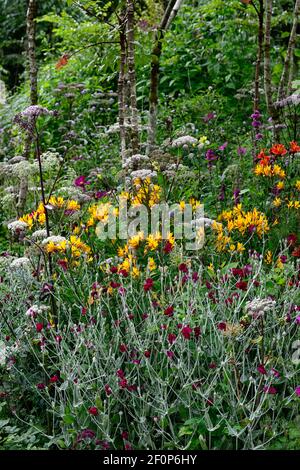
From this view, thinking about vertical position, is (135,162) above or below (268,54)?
below

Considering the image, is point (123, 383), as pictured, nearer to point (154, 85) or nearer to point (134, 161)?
point (134, 161)

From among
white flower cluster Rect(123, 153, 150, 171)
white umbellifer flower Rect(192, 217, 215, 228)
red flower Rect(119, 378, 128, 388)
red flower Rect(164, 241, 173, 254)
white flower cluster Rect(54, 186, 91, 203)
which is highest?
white flower cluster Rect(123, 153, 150, 171)

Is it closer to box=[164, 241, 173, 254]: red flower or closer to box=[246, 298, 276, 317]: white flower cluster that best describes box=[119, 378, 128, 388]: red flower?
box=[246, 298, 276, 317]: white flower cluster

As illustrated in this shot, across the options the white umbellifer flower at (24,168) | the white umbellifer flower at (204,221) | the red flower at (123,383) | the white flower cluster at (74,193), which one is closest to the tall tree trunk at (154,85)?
the white flower cluster at (74,193)

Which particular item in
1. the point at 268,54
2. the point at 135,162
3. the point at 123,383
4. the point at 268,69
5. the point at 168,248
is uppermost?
the point at 268,54

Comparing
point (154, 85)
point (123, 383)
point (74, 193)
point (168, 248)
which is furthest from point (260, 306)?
point (154, 85)

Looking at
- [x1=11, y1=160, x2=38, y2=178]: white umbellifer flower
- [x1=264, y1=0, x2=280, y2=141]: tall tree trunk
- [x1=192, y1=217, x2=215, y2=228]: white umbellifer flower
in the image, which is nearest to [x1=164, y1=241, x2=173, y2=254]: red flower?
[x1=192, y1=217, x2=215, y2=228]: white umbellifer flower

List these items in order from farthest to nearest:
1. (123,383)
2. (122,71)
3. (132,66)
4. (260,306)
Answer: (122,71) < (132,66) < (123,383) < (260,306)

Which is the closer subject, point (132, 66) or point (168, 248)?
point (168, 248)

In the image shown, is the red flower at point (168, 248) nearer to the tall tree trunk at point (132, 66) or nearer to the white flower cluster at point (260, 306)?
the white flower cluster at point (260, 306)

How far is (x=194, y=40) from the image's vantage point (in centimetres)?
870

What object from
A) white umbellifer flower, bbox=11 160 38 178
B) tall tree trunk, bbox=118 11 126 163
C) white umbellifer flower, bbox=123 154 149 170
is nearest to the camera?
white umbellifer flower, bbox=11 160 38 178

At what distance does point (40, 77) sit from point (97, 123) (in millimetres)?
2867

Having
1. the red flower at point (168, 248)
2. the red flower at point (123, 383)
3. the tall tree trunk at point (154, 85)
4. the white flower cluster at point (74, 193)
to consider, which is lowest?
the red flower at point (123, 383)
